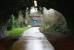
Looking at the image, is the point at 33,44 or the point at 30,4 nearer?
the point at 33,44

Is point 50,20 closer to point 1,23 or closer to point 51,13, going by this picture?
point 51,13

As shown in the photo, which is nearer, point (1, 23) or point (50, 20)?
point (1, 23)

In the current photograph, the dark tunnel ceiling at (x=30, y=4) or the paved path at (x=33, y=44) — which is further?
the dark tunnel ceiling at (x=30, y=4)

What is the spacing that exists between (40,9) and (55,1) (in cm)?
358

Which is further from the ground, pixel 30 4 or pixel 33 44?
pixel 30 4

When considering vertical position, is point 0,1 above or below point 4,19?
above

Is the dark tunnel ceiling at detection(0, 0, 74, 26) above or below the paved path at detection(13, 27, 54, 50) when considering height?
above

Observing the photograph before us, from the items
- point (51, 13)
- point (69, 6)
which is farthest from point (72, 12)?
point (51, 13)

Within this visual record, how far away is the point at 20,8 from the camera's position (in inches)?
1047

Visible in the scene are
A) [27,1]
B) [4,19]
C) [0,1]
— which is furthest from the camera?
[4,19]

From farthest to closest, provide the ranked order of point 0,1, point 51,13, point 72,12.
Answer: point 51,13 → point 72,12 → point 0,1

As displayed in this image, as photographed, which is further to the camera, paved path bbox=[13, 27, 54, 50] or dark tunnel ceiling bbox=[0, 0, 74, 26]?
dark tunnel ceiling bbox=[0, 0, 74, 26]

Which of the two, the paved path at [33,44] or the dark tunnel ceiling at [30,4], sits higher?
the dark tunnel ceiling at [30,4]

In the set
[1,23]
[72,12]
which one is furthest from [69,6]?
[1,23]
